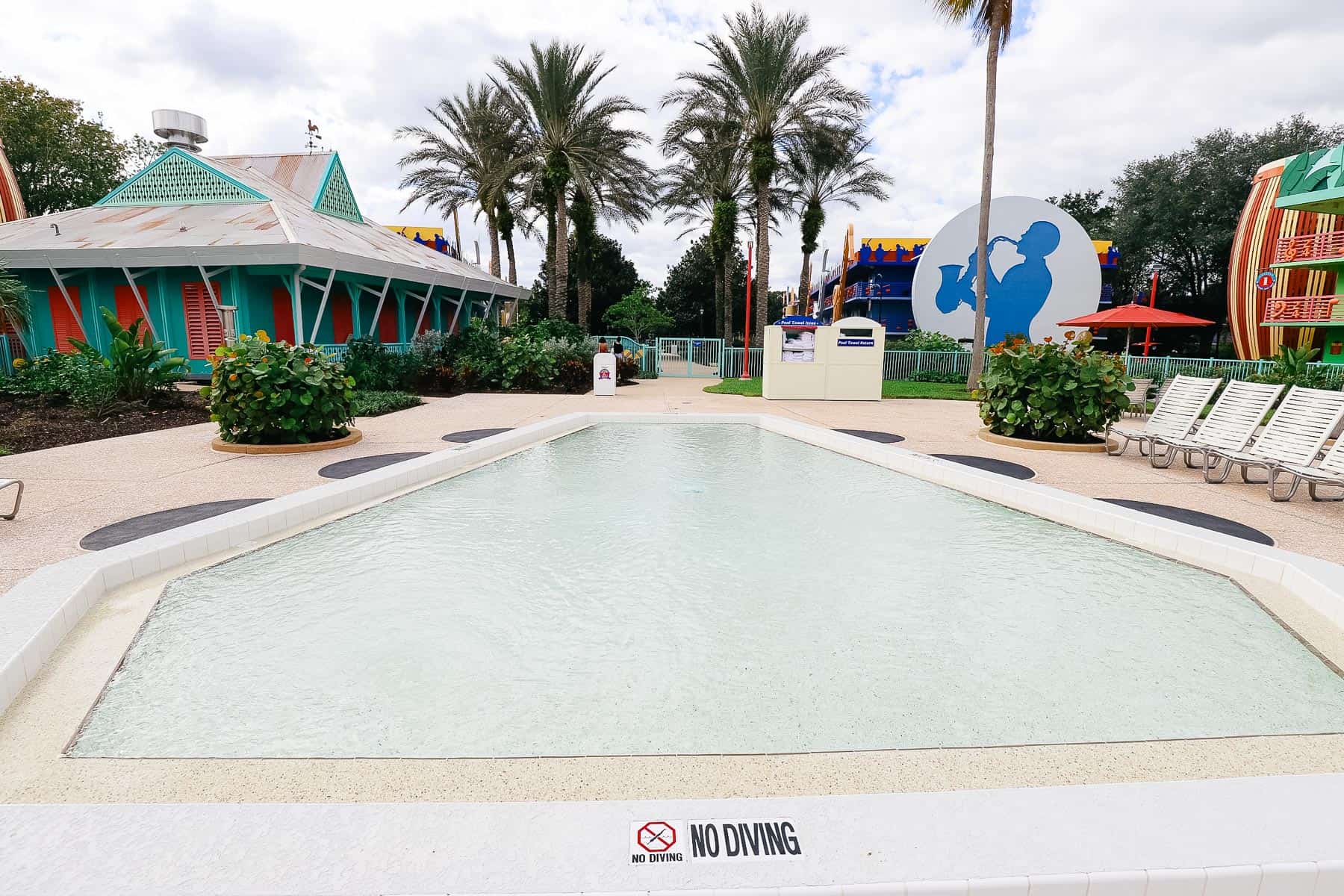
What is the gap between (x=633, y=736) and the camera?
3176 millimetres

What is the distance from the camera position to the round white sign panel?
96.6 ft

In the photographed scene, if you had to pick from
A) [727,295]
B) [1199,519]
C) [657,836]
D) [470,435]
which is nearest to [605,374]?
[470,435]

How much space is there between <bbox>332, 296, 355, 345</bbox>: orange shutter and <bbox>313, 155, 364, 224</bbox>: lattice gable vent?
4049mm

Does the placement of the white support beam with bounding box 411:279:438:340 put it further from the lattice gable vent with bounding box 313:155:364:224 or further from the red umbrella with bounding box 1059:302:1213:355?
the red umbrella with bounding box 1059:302:1213:355

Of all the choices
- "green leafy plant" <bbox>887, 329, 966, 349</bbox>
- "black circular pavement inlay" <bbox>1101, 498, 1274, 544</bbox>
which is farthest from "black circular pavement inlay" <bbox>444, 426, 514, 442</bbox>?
"green leafy plant" <bbox>887, 329, 966, 349</bbox>

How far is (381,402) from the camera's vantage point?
1429cm

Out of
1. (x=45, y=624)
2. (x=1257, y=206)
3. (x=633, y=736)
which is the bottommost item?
(x=633, y=736)

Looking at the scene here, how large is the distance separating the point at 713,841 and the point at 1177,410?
413 inches

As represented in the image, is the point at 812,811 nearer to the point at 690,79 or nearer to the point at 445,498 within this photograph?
the point at 445,498

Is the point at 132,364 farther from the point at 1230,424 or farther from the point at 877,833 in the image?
the point at 1230,424

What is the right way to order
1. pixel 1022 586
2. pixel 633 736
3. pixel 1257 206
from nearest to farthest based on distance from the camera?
pixel 633 736 < pixel 1022 586 < pixel 1257 206

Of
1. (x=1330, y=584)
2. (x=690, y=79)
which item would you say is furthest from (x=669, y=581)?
(x=690, y=79)

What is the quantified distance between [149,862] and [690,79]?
2797 cm

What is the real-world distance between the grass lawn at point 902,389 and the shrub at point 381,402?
8391 millimetres
